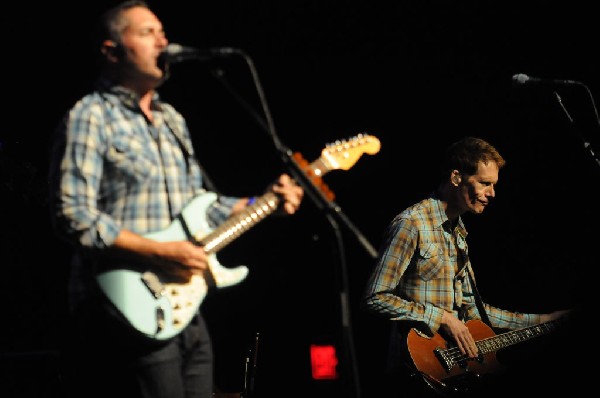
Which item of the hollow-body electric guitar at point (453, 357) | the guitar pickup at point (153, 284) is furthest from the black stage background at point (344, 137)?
the guitar pickup at point (153, 284)

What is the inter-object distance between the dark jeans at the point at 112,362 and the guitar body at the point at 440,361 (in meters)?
1.54

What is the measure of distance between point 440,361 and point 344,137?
245 cm

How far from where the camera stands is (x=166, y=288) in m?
1.88

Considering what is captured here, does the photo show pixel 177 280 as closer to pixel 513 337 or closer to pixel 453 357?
pixel 453 357

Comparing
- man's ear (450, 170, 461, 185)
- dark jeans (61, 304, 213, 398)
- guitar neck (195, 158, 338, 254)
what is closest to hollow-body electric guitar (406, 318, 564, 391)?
man's ear (450, 170, 461, 185)

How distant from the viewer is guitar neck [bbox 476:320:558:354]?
3303 millimetres

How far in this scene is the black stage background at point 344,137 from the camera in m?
4.47

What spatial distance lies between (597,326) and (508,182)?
9.92 ft

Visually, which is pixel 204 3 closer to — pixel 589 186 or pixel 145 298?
pixel 145 298

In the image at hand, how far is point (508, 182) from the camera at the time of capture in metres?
5.07

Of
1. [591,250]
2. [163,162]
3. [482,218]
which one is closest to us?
[163,162]

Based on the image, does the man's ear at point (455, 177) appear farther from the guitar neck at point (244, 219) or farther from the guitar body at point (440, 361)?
the guitar neck at point (244, 219)

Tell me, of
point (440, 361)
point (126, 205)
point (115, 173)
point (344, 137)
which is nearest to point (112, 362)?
point (126, 205)

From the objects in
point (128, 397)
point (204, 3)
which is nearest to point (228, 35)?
point (204, 3)
